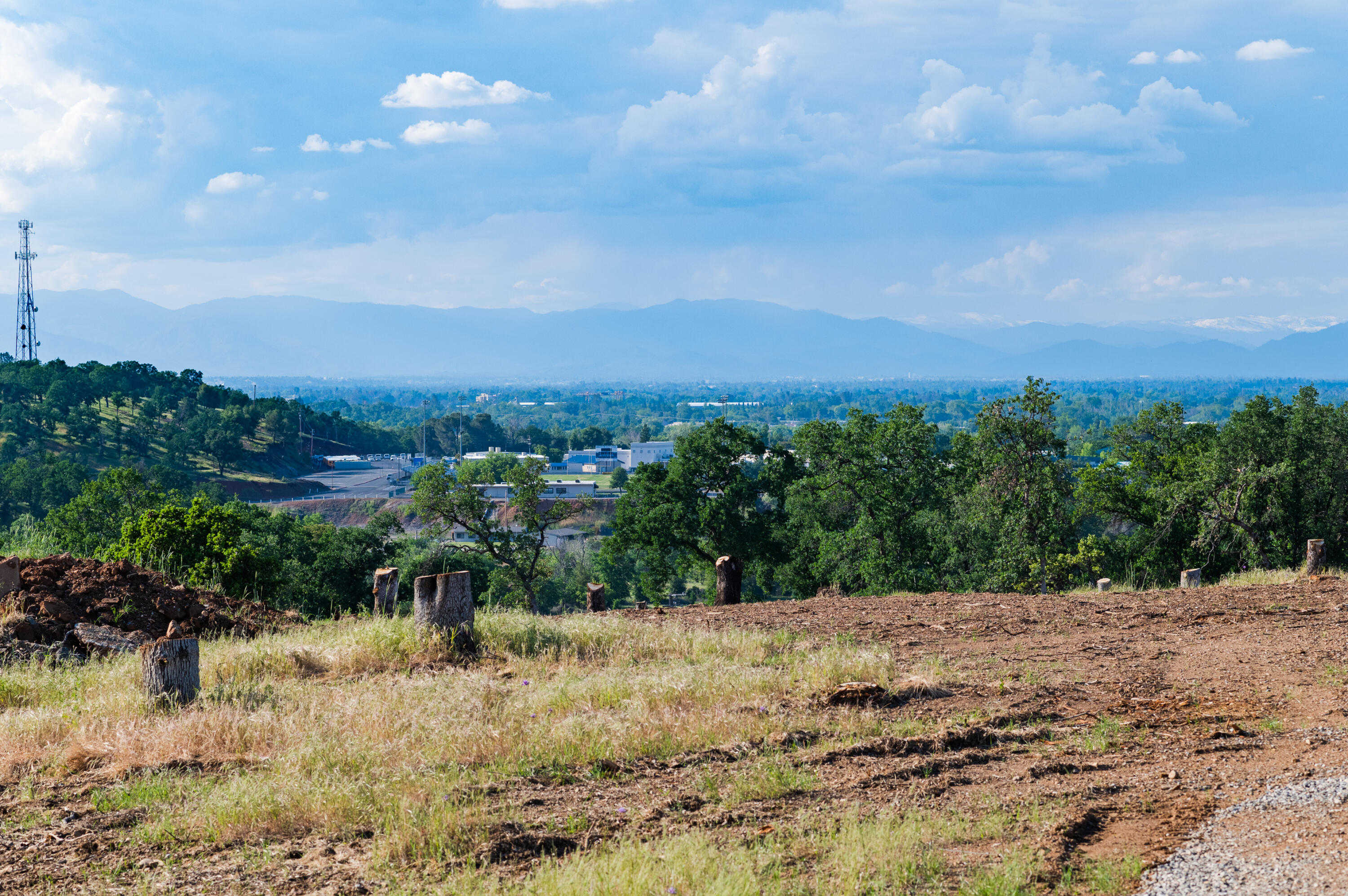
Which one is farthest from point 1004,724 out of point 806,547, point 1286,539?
point 806,547

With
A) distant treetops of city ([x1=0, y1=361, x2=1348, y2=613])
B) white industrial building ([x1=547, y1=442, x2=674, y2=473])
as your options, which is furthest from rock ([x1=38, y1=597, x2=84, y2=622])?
white industrial building ([x1=547, y1=442, x2=674, y2=473])

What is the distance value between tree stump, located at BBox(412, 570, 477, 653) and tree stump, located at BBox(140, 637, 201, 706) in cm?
272

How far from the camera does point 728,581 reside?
15508 mm

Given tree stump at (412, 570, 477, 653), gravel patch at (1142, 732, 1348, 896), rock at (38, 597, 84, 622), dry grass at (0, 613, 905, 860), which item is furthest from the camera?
rock at (38, 597, 84, 622)

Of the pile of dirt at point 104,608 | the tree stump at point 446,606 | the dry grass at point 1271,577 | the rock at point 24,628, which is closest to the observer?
the rock at point 24,628

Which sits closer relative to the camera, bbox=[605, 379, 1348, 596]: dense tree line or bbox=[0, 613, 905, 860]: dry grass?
bbox=[0, 613, 905, 860]: dry grass

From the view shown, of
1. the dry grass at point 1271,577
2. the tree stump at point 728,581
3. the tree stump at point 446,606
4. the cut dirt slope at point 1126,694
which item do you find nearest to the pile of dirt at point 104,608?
the tree stump at point 446,606

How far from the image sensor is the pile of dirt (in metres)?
11.0

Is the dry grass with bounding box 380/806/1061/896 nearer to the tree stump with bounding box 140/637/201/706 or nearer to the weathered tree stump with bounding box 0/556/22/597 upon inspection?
the tree stump with bounding box 140/637/201/706

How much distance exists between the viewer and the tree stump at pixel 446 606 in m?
10.9

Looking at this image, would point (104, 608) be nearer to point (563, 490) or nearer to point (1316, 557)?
point (1316, 557)

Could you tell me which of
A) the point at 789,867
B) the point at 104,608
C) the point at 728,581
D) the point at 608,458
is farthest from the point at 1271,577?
the point at 608,458

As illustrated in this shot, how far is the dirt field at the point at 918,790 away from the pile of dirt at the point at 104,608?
404 cm

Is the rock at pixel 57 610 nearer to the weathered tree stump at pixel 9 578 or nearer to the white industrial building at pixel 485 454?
the weathered tree stump at pixel 9 578
